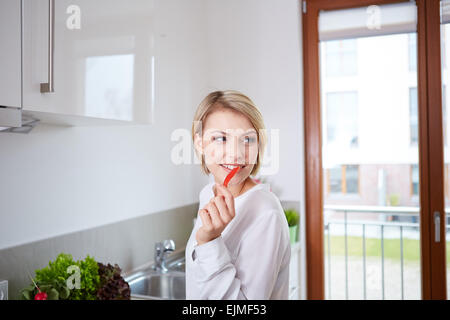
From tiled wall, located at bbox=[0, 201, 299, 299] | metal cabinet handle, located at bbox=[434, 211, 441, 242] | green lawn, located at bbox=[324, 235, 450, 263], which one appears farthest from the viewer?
metal cabinet handle, located at bbox=[434, 211, 441, 242]

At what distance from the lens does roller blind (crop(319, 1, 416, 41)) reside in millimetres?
978

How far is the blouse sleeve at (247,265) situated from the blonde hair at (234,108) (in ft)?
0.37

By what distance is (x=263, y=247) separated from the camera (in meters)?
0.69

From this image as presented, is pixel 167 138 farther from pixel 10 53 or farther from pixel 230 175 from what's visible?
pixel 10 53

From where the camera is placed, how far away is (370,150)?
1063 mm

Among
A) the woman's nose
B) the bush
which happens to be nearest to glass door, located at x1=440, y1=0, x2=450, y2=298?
the bush

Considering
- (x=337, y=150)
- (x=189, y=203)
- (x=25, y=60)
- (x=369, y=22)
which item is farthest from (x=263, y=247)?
(x=369, y=22)

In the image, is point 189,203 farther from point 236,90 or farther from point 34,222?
point 34,222

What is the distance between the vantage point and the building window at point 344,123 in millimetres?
1019

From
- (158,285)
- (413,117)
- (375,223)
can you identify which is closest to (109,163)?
(158,285)

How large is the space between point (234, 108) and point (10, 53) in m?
0.42

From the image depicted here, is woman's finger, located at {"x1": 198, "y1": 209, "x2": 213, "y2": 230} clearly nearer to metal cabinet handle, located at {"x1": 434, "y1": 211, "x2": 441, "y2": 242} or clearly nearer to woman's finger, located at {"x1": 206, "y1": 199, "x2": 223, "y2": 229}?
woman's finger, located at {"x1": 206, "y1": 199, "x2": 223, "y2": 229}

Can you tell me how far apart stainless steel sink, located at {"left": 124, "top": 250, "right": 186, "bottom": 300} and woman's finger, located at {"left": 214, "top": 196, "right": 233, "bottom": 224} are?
0.54 ft

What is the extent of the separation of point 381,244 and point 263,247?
17.9 inches
